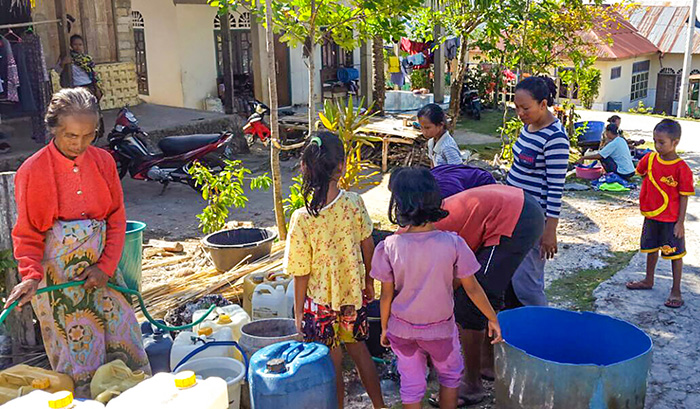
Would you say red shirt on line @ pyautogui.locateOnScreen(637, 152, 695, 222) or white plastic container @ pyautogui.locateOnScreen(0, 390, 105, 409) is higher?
red shirt on line @ pyautogui.locateOnScreen(637, 152, 695, 222)

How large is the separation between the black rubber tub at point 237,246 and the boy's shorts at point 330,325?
2.01 metres

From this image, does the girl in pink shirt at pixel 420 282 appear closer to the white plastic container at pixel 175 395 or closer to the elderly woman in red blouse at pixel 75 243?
the white plastic container at pixel 175 395

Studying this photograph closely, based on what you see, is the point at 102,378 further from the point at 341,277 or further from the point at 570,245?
the point at 570,245

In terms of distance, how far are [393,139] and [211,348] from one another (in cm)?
722

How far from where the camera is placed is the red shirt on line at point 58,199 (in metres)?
3.05

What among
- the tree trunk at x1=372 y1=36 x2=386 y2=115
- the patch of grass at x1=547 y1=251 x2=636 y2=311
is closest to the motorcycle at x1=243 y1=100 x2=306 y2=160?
the tree trunk at x1=372 y1=36 x2=386 y2=115

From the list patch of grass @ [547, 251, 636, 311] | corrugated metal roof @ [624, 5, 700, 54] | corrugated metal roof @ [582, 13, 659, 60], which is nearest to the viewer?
patch of grass @ [547, 251, 636, 311]

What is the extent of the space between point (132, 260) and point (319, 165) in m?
1.44

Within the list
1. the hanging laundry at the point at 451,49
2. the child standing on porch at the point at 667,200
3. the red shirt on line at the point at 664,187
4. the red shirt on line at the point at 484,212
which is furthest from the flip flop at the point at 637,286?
the hanging laundry at the point at 451,49

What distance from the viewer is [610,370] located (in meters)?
2.93

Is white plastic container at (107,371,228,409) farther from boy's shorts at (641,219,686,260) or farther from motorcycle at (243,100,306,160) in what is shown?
motorcycle at (243,100,306,160)

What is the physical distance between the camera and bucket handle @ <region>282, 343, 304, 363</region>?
3.19 meters

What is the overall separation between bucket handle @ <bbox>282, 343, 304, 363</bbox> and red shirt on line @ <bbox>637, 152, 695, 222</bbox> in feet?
10.9

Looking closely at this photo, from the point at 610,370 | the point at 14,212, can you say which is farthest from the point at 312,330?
the point at 14,212
